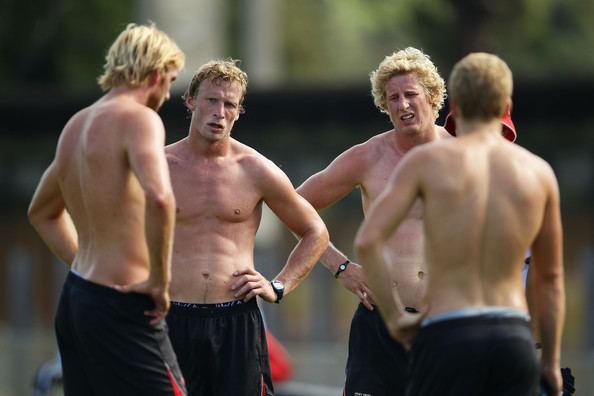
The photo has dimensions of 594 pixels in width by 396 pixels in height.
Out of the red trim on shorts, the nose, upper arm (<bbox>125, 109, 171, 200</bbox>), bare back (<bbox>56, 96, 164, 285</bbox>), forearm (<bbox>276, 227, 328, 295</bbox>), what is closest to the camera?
upper arm (<bbox>125, 109, 171, 200</bbox>)

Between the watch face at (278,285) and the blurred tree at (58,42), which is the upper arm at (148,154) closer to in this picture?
the watch face at (278,285)

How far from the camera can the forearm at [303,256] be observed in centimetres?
816

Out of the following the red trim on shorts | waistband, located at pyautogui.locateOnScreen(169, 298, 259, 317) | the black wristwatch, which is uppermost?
the black wristwatch

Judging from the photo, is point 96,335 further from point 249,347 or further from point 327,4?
point 327,4

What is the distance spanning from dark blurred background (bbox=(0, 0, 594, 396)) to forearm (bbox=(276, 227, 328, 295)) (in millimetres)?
5094

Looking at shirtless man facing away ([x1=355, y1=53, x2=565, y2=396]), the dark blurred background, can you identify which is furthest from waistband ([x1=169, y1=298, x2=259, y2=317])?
the dark blurred background

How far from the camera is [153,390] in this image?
6578mm

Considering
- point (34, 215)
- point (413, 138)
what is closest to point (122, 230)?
point (34, 215)

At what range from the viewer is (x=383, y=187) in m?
8.03

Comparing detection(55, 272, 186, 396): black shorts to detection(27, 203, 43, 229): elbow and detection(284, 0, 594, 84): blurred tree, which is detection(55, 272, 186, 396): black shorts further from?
detection(284, 0, 594, 84): blurred tree

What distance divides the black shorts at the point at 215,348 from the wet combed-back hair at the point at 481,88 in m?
2.18

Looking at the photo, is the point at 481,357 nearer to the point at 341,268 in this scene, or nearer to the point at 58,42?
the point at 341,268

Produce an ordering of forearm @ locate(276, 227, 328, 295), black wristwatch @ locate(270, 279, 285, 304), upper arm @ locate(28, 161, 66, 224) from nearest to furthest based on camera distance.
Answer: upper arm @ locate(28, 161, 66, 224) → black wristwatch @ locate(270, 279, 285, 304) → forearm @ locate(276, 227, 328, 295)

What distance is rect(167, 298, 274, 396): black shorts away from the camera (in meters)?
7.70
